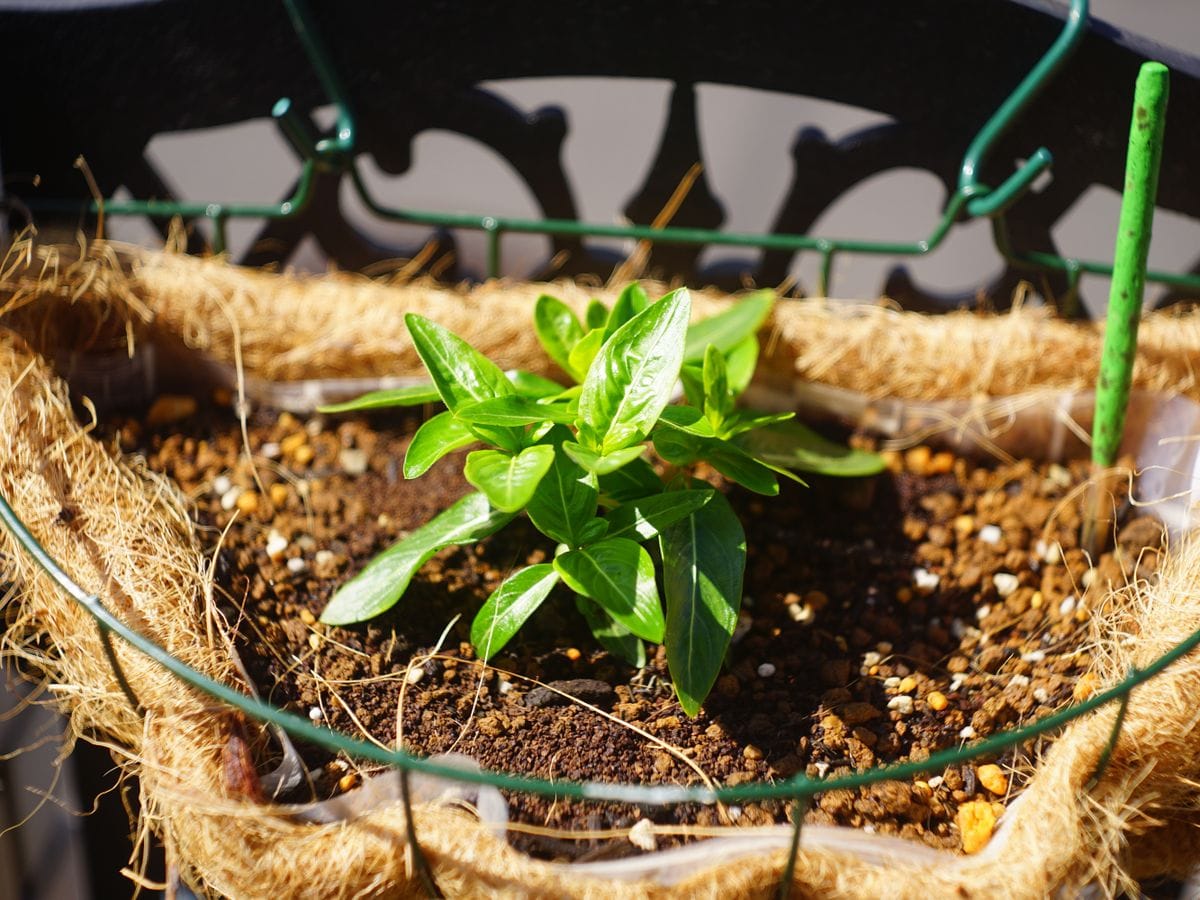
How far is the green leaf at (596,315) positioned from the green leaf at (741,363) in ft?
0.30

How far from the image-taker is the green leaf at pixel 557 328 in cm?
76

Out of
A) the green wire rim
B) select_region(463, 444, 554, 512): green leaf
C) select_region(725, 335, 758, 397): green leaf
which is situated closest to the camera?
the green wire rim

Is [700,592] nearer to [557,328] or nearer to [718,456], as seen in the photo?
[718,456]

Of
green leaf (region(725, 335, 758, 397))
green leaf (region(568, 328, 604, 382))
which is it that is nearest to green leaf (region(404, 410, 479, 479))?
green leaf (region(568, 328, 604, 382))

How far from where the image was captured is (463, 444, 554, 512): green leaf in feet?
1.85

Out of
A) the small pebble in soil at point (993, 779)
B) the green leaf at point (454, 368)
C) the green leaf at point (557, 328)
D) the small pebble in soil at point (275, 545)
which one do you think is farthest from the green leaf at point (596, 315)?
the small pebble in soil at point (993, 779)

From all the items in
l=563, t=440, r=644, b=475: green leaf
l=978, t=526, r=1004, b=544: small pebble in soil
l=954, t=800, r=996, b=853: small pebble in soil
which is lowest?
l=954, t=800, r=996, b=853: small pebble in soil

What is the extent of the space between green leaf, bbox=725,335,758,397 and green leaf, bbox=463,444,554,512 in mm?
191

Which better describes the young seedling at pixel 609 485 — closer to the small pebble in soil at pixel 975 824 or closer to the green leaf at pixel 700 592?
the green leaf at pixel 700 592

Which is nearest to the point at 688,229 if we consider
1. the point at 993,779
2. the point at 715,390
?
A: the point at 715,390

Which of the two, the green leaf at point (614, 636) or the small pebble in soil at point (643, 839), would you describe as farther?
the green leaf at point (614, 636)

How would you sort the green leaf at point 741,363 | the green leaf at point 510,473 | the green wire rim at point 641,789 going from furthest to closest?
the green leaf at point 741,363
the green leaf at point 510,473
the green wire rim at point 641,789

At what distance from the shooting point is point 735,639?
0.73 m

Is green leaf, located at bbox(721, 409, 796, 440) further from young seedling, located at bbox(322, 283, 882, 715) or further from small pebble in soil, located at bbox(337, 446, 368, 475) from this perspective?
small pebble in soil, located at bbox(337, 446, 368, 475)
